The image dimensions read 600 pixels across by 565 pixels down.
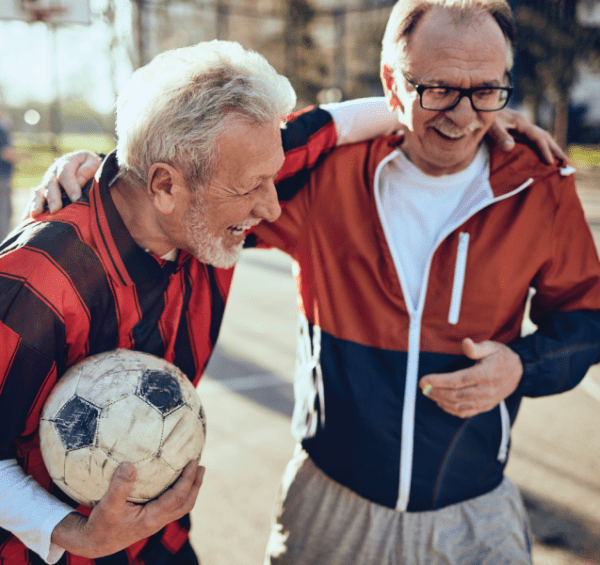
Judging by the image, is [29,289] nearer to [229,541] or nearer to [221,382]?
[229,541]

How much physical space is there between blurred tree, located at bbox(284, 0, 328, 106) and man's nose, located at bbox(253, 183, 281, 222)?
76.2ft

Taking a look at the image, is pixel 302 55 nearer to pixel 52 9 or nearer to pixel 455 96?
pixel 52 9

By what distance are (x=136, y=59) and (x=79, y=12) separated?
9.63 metres

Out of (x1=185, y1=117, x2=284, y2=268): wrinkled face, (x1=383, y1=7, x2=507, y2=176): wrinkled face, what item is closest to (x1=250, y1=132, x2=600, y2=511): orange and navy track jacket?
(x1=383, y1=7, x2=507, y2=176): wrinkled face

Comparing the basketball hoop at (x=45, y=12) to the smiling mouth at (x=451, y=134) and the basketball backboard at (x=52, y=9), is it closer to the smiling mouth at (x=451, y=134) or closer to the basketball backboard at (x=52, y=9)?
the basketball backboard at (x=52, y=9)

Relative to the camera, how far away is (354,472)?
1921 millimetres

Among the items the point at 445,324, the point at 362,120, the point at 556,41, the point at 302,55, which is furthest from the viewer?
the point at 302,55

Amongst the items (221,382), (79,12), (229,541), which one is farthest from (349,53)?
(229,541)

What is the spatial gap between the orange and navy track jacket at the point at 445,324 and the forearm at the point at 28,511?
90cm

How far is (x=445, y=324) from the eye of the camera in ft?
6.05

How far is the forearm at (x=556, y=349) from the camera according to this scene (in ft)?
5.92

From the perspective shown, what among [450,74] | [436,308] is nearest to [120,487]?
[436,308]

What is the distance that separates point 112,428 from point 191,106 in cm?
88

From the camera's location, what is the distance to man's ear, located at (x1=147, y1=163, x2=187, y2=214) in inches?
63.6
